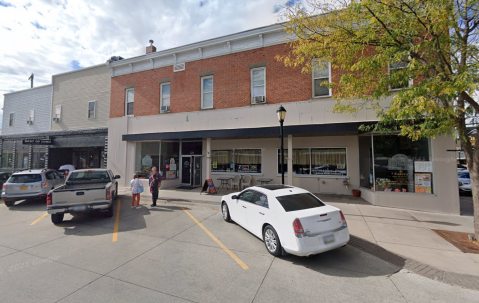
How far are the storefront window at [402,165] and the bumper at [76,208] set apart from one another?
37.2ft

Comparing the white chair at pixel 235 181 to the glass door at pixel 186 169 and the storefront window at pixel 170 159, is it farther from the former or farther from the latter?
the storefront window at pixel 170 159

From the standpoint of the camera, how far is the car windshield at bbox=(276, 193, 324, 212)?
498 centimetres

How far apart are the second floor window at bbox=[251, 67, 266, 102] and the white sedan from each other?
7625 mm

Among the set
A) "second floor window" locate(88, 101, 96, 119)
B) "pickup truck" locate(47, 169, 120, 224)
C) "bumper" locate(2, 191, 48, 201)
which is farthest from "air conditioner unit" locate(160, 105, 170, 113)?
"pickup truck" locate(47, 169, 120, 224)

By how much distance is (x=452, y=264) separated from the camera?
4535 mm

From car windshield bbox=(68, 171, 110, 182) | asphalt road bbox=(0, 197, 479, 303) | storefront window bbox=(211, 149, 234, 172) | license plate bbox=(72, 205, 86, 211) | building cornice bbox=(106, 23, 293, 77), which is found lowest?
asphalt road bbox=(0, 197, 479, 303)

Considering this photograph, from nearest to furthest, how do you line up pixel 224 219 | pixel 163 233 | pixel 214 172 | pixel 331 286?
pixel 331 286
pixel 163 233
pixel 224 219
pixel 214 172

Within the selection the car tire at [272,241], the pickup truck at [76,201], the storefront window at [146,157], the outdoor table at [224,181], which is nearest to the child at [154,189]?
the pickup truck at [76,201]

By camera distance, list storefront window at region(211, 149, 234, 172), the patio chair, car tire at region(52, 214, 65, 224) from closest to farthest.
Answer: car tire at region(52, 214, 65, 224)
the patio chair
storefront window at region(211, 149, 234, 172)

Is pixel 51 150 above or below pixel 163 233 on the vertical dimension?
above

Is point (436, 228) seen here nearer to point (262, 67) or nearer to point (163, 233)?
point (163, 233)

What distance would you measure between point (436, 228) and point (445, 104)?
3.90 meters

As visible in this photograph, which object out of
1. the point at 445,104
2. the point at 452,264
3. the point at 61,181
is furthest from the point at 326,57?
the point at 61,181

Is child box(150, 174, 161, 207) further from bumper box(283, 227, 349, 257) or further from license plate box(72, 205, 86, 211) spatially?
bumper box(283, 227, 349, 257)
